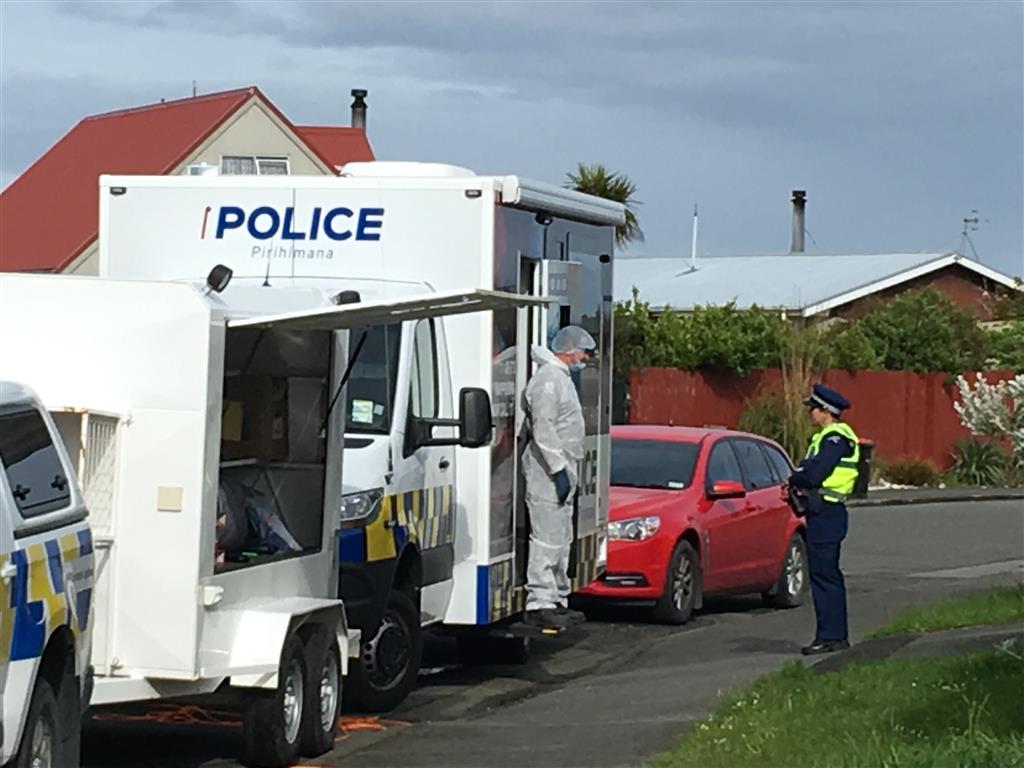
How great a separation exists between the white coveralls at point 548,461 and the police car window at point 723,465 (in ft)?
13.8

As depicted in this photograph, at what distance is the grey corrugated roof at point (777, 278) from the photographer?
165 ft

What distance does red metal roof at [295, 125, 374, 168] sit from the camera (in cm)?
5116

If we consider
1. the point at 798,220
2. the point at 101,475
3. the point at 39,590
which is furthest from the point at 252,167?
the point at 798,220

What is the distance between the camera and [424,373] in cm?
1243

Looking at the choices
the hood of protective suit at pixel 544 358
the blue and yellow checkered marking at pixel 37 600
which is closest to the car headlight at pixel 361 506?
the hood of protective suit at pixel 544 358

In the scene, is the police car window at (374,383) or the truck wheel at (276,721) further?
the police car window at (374,383)

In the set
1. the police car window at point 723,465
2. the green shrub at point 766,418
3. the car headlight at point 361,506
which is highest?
the green shrub at point 766,418

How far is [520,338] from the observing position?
43.6 feet

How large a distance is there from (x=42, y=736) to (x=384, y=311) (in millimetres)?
2871

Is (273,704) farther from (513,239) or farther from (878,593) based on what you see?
(878,593)

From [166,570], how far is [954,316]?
37960mm

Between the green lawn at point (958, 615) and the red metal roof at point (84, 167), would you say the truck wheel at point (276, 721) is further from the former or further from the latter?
the red metal roof at point (84, 167)

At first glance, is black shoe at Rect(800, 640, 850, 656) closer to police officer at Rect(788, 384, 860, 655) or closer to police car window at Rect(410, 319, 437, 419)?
police officer at Rect(788, 384, 860, 655)

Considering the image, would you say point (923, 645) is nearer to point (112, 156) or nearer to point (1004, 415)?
point (1004, 415)
